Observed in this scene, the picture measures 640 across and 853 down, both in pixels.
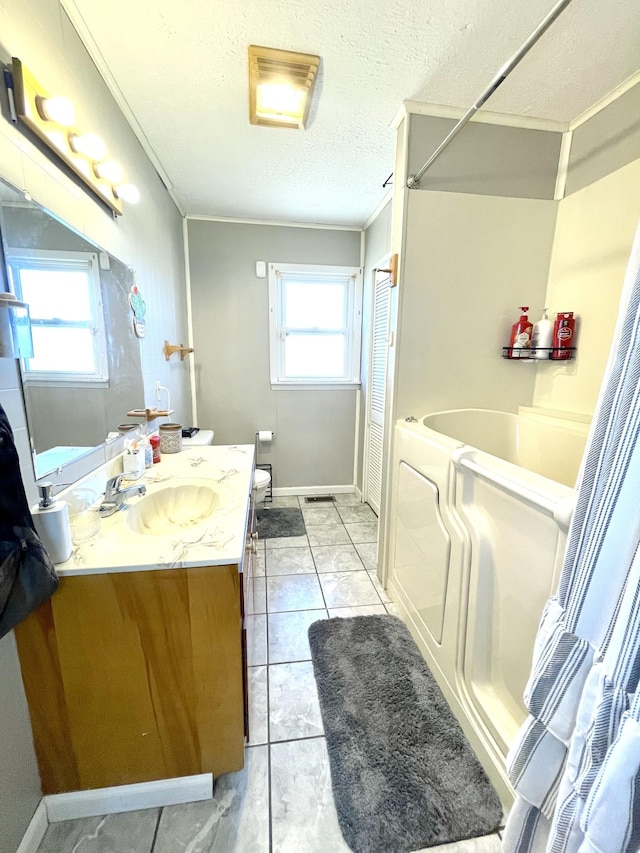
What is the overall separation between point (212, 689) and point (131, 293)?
162cm

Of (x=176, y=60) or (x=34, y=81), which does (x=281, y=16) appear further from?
(x=34, y=81)

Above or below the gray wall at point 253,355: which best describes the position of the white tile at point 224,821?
below

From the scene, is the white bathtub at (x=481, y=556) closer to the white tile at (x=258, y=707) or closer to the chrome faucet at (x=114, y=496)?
the white tile at (x=258, y=707)

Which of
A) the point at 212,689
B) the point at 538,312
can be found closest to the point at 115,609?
the point at 212,689

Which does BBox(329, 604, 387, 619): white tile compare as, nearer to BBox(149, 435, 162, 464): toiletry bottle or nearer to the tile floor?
the tile floor

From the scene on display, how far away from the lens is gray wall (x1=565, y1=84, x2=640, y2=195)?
1451 millimetres

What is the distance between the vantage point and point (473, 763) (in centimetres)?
113

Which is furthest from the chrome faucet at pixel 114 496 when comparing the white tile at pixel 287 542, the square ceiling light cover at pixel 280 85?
the square ceiling light cover at pixel 280 85

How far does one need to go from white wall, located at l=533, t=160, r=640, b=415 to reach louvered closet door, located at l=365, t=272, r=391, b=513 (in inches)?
44.1

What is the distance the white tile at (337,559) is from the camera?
2.21 m

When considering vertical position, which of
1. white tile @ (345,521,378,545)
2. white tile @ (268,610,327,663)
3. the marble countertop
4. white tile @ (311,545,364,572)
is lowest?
white tile @ (268,610,327,663)

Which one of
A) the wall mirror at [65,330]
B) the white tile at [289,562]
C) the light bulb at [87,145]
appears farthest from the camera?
the white tile at [289,562]

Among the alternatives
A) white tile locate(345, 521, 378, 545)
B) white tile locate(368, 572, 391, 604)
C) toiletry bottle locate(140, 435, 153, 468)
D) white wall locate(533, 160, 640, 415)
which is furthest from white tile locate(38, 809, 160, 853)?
white wall locate(533, 160, 640, 415)

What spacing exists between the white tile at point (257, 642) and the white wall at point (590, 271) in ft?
6.31
